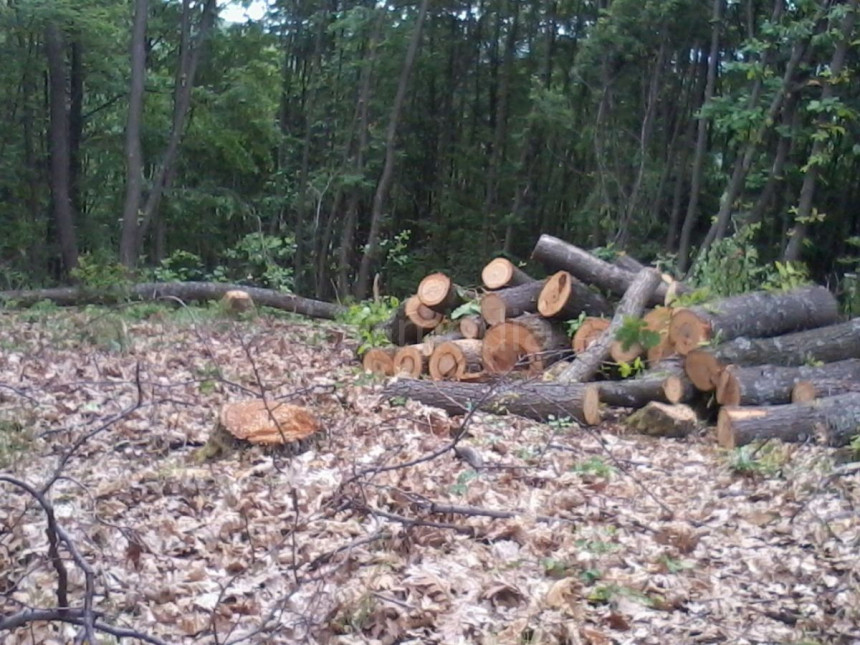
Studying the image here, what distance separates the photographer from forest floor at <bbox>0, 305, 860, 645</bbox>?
433 centimetres

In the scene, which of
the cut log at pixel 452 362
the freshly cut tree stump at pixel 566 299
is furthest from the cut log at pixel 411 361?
the freshly cut tree stump at pixel 566 299

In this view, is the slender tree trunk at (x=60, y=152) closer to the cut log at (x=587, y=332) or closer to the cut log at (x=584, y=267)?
the cut log at (x=584, y=267)

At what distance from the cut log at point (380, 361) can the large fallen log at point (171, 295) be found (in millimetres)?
4128

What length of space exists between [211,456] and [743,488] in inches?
132

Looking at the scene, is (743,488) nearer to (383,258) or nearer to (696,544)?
(696,544)

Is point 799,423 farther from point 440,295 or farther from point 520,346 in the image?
point 440,295

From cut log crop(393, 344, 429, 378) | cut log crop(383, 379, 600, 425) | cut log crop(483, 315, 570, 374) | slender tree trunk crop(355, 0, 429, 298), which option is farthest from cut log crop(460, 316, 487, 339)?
slender tree trunk crop(355, 0, 429, 298)

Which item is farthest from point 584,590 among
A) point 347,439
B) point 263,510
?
point 347,439

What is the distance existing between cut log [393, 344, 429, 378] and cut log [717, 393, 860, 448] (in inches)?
119

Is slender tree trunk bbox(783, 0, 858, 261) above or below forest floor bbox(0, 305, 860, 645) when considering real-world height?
above

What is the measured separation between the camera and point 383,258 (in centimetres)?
2312

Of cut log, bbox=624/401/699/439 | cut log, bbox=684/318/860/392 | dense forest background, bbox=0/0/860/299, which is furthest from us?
dense forest background, bbox=0/0/860/299

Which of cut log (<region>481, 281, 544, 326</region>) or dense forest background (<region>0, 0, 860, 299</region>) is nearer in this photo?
cut log (<region>481, 281, 544, 326</region>)

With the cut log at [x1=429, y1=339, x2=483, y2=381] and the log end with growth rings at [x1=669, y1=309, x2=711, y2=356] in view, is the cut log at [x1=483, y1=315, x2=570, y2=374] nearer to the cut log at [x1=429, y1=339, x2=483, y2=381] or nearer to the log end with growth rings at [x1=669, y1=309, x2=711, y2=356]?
the cut log at [x1=429, y1=339, x2=483, y2=381]
